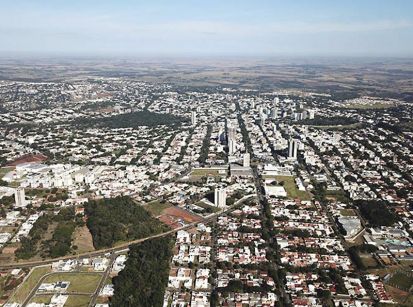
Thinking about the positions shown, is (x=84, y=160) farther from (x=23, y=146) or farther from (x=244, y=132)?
(x=244, y=132)

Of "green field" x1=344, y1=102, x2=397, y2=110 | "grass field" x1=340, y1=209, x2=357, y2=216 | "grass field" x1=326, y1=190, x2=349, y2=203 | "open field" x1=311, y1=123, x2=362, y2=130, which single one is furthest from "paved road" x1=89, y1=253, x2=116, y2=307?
"green field" x1=344, y1=102, x2=397, y2=110

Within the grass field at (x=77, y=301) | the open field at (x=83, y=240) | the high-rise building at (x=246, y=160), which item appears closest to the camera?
the grass field at (x=77, y=301)

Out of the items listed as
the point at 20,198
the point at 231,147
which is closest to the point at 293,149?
the point at 231,147

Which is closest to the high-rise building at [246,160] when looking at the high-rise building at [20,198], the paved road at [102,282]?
the paved road at [102,282]

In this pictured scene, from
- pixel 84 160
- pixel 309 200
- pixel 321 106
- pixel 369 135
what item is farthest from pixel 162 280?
pixel 321 106

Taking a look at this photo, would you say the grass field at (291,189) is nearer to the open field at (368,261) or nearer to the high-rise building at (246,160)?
the high-rise building at (246,160)

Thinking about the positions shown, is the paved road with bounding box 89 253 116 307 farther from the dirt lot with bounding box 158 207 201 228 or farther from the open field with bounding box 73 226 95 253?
the dirt lot with bounding box 158 207 201 228
